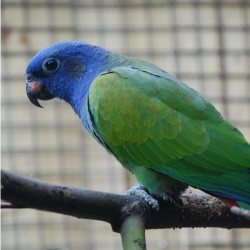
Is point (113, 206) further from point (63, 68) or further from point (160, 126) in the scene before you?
point (63, 68)

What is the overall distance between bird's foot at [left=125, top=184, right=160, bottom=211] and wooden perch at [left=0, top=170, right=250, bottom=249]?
0.05 ft

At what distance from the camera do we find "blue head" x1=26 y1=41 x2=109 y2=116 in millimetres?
1266

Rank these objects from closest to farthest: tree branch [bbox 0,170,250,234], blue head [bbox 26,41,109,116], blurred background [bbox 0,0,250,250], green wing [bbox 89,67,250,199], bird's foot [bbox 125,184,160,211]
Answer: tree branch [bbox 0,170,250,234], bird's foot [bbox 125,184,160,211], green wing [bbox 89,67,250,199], blue head [bbox 26,41,109,116], blurred background [bbox 0,0,250,250]

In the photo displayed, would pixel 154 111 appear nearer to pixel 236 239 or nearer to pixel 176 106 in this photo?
pixel 176 106

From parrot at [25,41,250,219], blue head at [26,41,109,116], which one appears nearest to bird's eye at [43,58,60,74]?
blue head at [26,41,109,116]

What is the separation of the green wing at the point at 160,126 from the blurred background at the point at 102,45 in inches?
33.3

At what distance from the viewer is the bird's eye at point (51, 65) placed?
128 centimetres

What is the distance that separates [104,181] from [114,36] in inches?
19.5

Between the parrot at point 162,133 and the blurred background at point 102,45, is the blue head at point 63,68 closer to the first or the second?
the parrot at point 162,133

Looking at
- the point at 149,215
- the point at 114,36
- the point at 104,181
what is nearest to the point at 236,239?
the point at 104,181

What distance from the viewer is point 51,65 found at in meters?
1.28

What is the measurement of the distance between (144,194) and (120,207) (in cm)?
25

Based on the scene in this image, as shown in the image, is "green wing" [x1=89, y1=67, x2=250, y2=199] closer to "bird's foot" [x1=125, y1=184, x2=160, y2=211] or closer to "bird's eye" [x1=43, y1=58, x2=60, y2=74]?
"bird's foot" [x1=125, y1=184, x2=160, y2=211]

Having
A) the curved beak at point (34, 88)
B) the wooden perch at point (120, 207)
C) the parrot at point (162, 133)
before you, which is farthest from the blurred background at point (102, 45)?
the wooden perch at point (120, 207)
